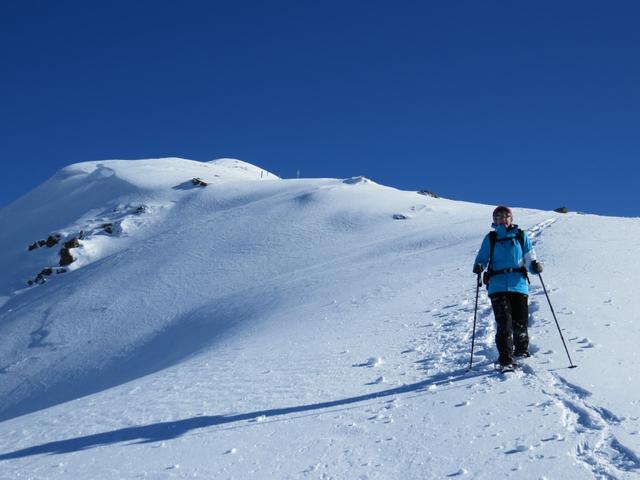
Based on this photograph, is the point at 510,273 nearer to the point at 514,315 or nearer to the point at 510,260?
the point at 510,260

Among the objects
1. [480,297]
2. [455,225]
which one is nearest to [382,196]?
[455,225]

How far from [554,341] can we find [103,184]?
1539 inches

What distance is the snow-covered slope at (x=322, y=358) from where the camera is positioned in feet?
16.6

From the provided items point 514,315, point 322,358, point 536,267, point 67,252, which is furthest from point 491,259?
point 67,252

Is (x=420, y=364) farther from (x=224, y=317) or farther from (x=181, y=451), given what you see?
(x=224, y=317)

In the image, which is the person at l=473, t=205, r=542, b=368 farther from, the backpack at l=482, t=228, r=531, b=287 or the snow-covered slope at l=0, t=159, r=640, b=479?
the snow-covered slope at l=0, t=159, r=640, b=479

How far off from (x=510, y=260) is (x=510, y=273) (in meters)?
0.16

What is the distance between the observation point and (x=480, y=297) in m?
11.1

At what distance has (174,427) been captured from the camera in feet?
20.5

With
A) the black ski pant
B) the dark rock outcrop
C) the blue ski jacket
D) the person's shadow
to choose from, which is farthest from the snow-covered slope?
the dark rock outcrop

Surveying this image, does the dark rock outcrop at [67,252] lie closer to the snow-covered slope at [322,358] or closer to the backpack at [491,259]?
the snow-covered slope at [322,358]

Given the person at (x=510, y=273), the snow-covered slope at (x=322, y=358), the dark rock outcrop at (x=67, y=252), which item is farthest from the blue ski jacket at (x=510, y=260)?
the dark rock outcrop at (x=67, y=252)

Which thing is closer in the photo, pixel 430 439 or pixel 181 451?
pixel 430 439

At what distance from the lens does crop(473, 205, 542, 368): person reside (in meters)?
7.04
